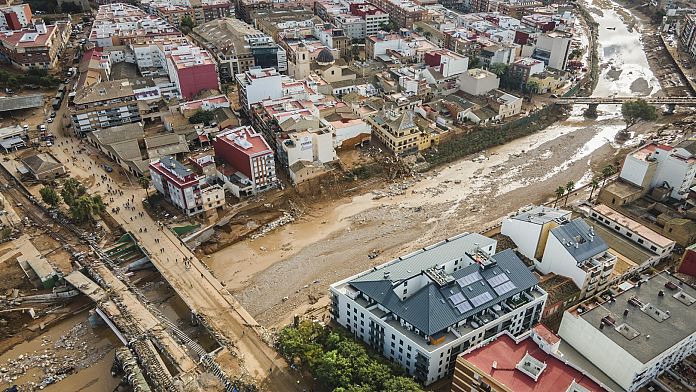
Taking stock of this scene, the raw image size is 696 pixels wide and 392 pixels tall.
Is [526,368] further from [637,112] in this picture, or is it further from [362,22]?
[362,22]

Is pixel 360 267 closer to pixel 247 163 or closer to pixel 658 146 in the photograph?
pixel 247 163

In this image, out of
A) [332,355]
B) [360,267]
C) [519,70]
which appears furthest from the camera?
[519,70]

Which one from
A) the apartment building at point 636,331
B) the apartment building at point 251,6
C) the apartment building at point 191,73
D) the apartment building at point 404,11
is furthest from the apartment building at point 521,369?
the apartment building at point 251,6

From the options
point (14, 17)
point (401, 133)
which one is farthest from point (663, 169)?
point (14, 17)

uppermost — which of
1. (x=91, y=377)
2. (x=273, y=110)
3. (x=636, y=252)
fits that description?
(x=273, y=110)

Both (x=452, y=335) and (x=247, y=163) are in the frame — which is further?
(x=247, y=163)

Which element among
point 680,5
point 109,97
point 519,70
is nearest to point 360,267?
point 109,97
